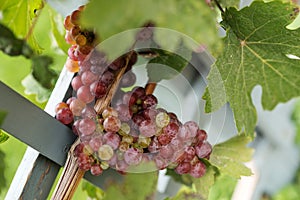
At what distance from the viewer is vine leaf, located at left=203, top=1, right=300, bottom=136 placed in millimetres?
567

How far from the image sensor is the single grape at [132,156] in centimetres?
59

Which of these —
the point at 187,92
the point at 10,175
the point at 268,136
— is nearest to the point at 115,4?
the point at 187,92

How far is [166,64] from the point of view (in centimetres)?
65

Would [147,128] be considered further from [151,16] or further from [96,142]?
[151,16]

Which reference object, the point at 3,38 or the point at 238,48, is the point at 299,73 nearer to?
the point at 238,48

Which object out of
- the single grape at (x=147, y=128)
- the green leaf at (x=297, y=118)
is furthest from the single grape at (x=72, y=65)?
the green leaf at (x=297, y=118)

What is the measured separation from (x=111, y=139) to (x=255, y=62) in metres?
0.17

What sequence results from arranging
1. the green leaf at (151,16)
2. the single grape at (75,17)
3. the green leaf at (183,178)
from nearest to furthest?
Result: 1. the green leaf at (151,16)
2. the single grape at (75,17)
3. the green leaf at (183,178)

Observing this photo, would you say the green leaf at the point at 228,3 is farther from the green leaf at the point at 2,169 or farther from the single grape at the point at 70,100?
the green leaf at the point at 2,169

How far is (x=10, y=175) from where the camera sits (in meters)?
0.80

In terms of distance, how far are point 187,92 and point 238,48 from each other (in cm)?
15

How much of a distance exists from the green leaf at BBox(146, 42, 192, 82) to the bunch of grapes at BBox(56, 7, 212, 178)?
1.7 inches

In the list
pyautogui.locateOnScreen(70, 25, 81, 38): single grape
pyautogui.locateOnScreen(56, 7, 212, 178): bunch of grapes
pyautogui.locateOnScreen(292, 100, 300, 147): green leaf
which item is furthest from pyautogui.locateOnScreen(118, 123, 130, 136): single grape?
pyautogui.locateOnScreen(292, 100, 300, 147): green leaf

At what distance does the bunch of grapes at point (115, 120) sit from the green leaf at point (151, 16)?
20 centimetres
